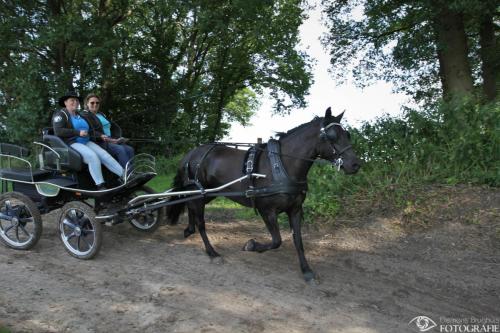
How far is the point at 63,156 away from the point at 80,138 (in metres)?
0.40

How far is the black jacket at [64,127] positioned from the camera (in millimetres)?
6086

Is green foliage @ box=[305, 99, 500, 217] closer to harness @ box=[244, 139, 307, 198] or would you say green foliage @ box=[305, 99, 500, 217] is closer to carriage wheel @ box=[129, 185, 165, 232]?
harness @ box=[244, 139, 307, 198]

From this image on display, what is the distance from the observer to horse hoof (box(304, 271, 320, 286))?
5.10 metres

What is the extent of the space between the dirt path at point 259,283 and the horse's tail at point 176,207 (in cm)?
31

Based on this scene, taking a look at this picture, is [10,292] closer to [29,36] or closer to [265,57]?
[29,36]

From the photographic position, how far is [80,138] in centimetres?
634

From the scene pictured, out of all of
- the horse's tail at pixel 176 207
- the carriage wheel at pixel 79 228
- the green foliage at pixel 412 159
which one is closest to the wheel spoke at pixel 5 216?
the carriage wheel at pixel 79 228

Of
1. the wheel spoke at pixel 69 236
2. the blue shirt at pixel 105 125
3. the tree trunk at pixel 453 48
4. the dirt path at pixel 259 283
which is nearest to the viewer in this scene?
the dirt path at pixel 259 283

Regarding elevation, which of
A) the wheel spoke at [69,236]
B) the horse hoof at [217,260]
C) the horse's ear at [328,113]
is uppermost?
the horse's ear at [328,113]

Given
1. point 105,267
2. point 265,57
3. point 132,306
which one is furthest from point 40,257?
point 265,57

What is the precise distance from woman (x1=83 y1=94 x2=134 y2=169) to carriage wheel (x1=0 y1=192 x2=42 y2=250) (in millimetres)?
1353

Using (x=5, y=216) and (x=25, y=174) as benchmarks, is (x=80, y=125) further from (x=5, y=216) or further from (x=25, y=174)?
(x=5, y=216)

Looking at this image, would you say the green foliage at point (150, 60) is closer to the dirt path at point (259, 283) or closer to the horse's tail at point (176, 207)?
the horse's tail at point (176, 207)

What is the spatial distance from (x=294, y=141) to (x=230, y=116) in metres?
30.3
